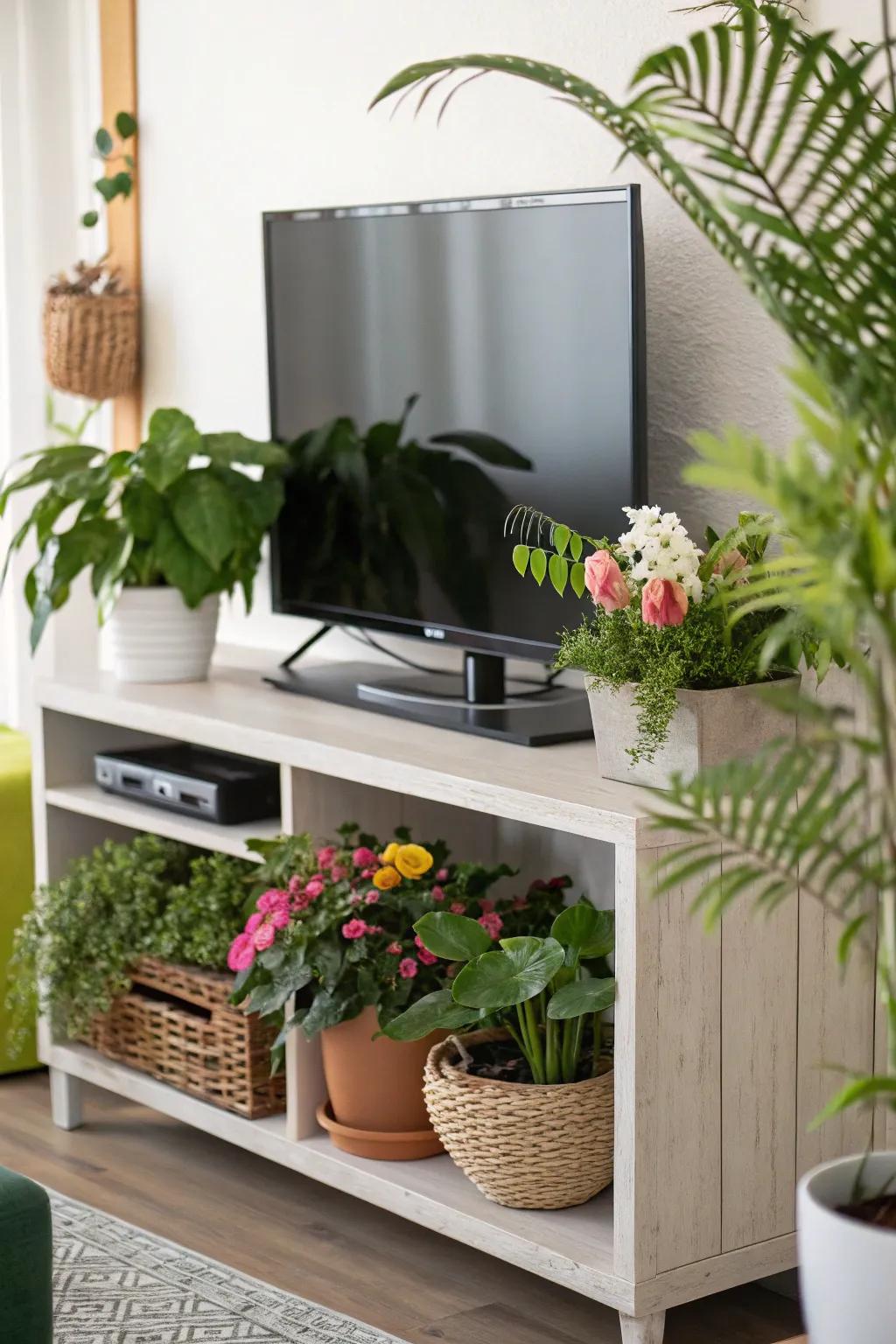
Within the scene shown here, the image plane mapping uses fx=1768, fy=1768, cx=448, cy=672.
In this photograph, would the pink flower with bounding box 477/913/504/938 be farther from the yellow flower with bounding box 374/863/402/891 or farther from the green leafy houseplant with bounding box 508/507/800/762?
the green leafy houseplant with bounding box 508/507/800/762

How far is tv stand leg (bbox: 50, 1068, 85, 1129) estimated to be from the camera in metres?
3.00

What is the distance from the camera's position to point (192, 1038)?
9.04 ft

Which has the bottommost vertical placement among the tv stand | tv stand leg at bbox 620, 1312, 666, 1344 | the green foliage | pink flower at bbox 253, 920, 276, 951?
tv stand leg at bbox 620, 1312, 666, 1344

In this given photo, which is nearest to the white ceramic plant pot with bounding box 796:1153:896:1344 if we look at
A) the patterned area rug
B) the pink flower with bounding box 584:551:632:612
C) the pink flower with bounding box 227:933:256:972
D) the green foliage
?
the pink flower with bounding box 584:551:632:612

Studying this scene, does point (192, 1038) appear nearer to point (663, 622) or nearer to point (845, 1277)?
point (663, 622)

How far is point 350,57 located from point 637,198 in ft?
3.32

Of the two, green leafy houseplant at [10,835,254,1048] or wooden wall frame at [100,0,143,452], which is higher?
wooden wall frame at [100,0,143,452]

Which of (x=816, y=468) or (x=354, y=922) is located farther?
(x=354, y=922)

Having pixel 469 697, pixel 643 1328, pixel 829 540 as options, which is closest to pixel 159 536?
pixel 469 697

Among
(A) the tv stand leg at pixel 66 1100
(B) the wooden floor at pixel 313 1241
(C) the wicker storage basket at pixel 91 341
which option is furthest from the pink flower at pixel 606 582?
(C) the wicker storage basket at pixel 91 341

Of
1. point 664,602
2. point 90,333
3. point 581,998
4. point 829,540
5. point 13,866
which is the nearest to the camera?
point 829,540

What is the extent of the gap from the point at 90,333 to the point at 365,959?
5.40ft

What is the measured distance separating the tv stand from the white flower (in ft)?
1.37

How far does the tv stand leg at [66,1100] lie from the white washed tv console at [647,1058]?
539 millimetres
